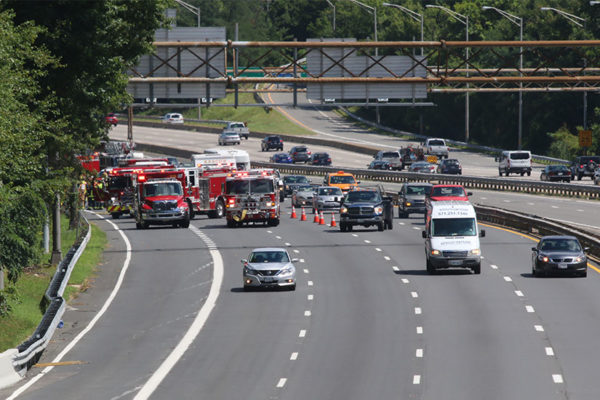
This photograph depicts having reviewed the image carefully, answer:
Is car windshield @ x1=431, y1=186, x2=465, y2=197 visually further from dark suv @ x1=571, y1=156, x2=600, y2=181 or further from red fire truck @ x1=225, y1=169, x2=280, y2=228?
dark suv @ x1=571, y1=156, x2=600, y2=181

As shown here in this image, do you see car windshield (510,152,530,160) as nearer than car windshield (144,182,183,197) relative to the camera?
No

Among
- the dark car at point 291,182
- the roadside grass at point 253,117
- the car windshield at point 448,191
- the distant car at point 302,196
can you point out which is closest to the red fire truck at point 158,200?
the car windshield at point 448,191

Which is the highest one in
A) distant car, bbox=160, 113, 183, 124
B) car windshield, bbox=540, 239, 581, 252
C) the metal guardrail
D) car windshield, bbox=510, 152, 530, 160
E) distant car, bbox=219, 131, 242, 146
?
distant car, bbox=160, 113, 183, 124

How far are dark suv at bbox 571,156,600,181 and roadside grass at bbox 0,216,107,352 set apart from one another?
45.9m

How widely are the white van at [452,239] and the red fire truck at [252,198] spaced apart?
18.6 m

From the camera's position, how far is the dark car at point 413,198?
6944 cm

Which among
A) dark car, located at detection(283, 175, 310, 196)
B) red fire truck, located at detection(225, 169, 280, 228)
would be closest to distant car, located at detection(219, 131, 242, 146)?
dark car, located at detection(283, 175, 310, 196)

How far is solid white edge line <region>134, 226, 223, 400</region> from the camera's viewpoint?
86.5 feet

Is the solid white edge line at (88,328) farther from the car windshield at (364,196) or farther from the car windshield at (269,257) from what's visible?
the car windshield at (364,196)

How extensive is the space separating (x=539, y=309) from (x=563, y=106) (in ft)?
323

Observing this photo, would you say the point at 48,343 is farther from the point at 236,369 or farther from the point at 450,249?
the point at 450,249

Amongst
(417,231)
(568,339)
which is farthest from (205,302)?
(417,231)

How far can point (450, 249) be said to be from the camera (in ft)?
145

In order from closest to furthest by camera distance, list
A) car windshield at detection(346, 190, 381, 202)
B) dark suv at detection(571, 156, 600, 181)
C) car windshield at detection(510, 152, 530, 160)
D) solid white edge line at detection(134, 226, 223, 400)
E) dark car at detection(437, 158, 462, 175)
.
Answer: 1. solid white edge line at detection(134, 226, 223, 400)
2. car windshield at detection(346, 190, 381, 202)
3. dark suv at detection(571, 156, 600, 181)
4. car windshield at detection(510, 152, 530, 160)
5. dark car at detection(437, 158, 462, 175)
